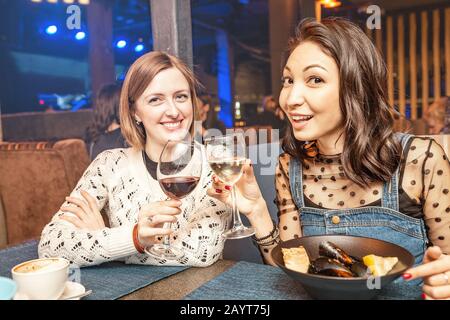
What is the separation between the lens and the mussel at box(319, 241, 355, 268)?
0.87 metres

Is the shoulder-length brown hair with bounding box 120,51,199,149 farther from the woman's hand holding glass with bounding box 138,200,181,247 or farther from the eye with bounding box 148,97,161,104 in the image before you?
the woman's hand holding glass with bounding box 138,200,181,247

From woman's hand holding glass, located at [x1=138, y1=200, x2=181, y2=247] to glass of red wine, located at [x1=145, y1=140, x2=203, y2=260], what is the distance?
0.03m

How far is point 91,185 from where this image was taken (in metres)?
1.44

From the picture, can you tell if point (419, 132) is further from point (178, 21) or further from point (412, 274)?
point (412, 274)

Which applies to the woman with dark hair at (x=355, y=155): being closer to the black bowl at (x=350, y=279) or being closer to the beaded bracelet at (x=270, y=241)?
the beaded bracelet at (x=270, y=241)

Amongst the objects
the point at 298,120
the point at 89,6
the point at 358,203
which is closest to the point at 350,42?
the point at 298,120

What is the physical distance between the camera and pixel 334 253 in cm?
89

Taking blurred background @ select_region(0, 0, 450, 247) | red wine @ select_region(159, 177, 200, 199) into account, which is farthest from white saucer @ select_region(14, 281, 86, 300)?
blurred background @ select_region(0, 0, 450, 247)

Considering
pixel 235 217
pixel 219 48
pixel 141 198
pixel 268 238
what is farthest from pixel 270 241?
pixel 219 48

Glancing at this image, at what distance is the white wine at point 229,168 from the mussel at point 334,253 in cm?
31

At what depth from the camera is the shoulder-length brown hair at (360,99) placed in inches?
48.4

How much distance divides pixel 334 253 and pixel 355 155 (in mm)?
480

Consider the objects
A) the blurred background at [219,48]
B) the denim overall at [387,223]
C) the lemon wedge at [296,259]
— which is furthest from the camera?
the blurred background at [219,48]

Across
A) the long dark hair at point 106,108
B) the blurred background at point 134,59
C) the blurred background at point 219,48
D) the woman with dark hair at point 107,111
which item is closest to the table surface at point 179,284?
the blurred background at point 134,59
